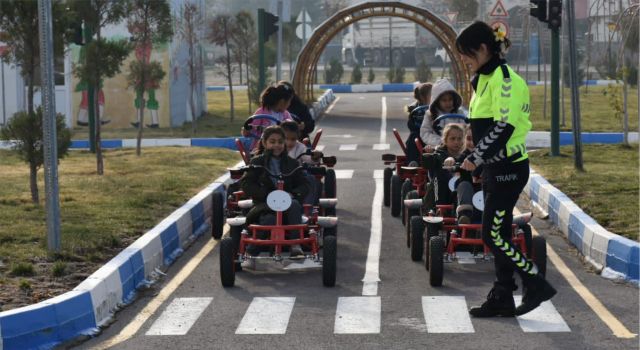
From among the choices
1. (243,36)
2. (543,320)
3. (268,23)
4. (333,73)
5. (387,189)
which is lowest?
(543,320)

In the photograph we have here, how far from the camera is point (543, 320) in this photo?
905cm

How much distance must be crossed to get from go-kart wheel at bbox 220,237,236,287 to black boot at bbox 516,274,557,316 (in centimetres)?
256

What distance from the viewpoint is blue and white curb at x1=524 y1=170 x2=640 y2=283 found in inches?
425

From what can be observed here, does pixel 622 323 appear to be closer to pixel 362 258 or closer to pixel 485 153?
Answer: pixel 485 153

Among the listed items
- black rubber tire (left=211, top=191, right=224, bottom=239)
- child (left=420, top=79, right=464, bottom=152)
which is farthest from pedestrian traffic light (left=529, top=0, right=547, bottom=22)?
black rubber tire (left=211, top=191, right=224, bottom=239)

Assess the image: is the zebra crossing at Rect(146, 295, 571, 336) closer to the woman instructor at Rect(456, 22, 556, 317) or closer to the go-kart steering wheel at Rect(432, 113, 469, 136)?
the woman instructor at Rect(456, 22, 556, 317)

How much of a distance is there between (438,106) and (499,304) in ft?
16.2

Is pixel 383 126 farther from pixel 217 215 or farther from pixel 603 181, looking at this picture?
pixel 217 215

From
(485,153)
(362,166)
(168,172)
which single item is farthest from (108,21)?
(485,153)

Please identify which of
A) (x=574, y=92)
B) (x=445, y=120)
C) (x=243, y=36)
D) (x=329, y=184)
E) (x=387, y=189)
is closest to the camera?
(x=445, y=120)

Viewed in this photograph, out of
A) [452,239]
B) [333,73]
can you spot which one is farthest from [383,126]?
[333,73]

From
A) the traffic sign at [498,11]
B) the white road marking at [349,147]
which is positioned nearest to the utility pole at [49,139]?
the white road marking at [349,147]

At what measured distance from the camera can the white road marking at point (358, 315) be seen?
8844 mm

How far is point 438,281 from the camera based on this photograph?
10500 mm
